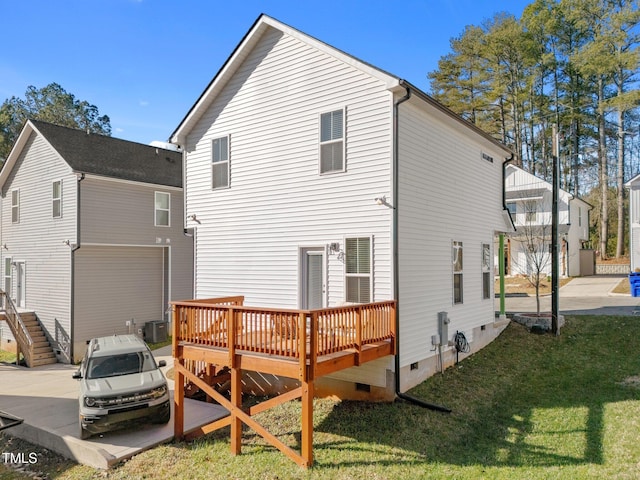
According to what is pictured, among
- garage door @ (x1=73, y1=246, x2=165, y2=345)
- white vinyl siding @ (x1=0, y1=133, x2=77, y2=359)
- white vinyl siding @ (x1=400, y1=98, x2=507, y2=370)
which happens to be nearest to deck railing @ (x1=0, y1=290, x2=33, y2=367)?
white vinyl siding @ (x1=0, y1=133, x2=77, y2=359)

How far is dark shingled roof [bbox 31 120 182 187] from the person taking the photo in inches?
687

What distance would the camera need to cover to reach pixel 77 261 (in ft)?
55.3

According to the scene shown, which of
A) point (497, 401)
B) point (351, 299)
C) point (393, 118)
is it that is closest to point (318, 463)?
point (351, 299)

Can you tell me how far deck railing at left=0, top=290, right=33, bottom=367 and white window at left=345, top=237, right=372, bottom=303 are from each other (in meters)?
13.9

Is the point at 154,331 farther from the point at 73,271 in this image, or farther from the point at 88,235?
the point at 88,235

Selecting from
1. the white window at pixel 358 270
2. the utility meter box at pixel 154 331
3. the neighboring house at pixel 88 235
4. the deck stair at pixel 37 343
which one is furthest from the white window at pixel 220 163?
the deck stair at pixel 37 343

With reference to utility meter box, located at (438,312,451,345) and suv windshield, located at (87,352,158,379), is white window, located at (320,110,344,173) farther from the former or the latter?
suv windshield, located at (87,352,158,379)

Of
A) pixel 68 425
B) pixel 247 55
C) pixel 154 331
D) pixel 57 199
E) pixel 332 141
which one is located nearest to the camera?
pixel 68 425

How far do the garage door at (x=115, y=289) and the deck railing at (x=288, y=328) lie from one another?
33.7 ft

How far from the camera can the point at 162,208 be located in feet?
64.6

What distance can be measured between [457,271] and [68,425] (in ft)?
31.8

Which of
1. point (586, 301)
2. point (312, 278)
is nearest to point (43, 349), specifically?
point (312, 278)

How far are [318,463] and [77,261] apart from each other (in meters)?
13.9

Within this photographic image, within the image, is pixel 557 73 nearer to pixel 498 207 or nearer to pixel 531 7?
pixel 531 7
